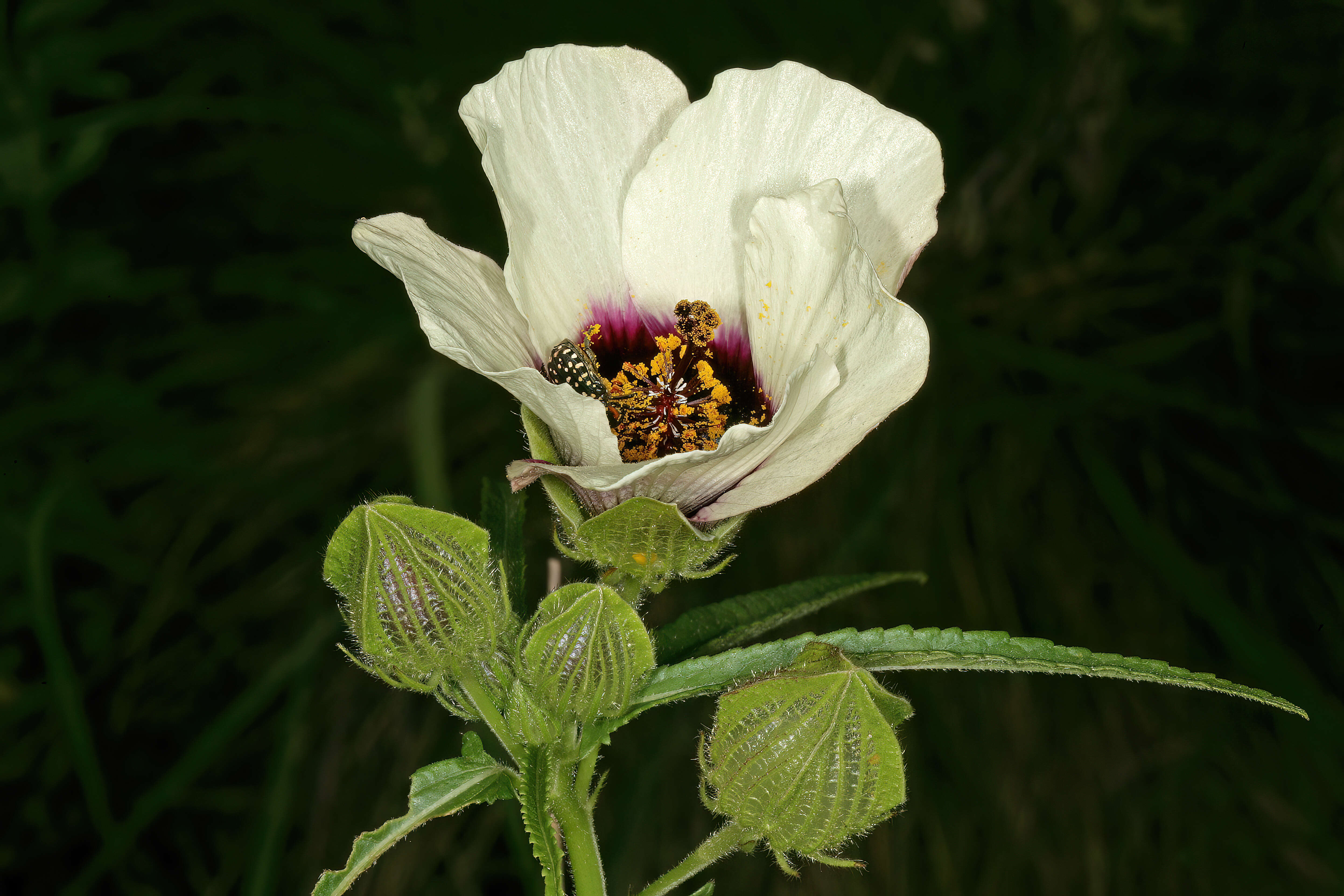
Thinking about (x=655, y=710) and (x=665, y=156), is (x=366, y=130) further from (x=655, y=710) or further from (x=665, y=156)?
(x=665, y=156)

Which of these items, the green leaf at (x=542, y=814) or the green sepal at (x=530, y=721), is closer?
the green leaf at (x=542, y=814)

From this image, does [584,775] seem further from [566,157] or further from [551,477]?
[566,157]

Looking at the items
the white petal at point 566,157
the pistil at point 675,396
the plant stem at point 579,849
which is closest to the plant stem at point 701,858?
the plant stem at point 579,849

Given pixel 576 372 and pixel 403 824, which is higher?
pixel 576 372

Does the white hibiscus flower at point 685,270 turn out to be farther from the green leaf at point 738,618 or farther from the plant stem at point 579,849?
the plant stem at point 579,849

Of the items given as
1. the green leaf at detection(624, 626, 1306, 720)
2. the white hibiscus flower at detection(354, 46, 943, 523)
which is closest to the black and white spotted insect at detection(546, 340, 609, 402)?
the white hibiscus flower at detection(354, 46, 943, 523)

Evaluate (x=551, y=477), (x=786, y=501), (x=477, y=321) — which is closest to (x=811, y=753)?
(x=551, y=477)

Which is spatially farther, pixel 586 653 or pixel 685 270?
→ pixel 685 270
